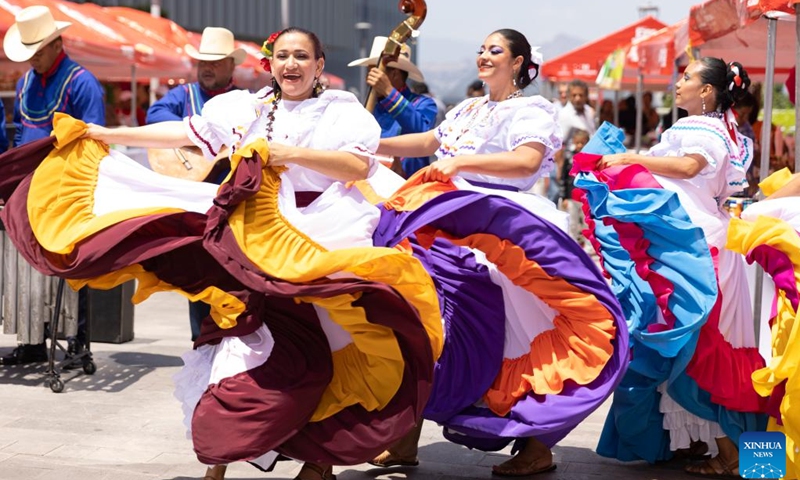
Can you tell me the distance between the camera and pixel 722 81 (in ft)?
17.3

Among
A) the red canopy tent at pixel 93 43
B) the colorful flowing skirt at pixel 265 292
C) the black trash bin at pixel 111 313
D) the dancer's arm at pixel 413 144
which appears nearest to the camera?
the colorful flowing skirt at pixel 265 292

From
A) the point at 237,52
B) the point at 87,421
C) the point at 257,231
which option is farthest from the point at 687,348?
the point at 237,52

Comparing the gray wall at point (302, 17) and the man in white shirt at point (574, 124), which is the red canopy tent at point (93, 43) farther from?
the gray wall at point (302, 17)

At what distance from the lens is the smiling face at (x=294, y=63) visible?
14.8 ft

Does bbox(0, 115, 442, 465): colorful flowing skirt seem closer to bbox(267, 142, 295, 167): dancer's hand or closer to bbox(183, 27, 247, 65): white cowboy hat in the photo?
bbox(267, 142, 295, 167): dancer's hand

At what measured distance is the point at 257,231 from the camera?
13.4 ft

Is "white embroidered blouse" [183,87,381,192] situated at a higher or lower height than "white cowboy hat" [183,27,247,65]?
lower

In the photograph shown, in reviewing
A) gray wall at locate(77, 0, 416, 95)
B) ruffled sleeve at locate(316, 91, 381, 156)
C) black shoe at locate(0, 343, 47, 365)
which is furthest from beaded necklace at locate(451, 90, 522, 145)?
gray wall at locate(77, 0, 416, 95)

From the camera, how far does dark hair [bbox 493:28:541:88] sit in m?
4.91

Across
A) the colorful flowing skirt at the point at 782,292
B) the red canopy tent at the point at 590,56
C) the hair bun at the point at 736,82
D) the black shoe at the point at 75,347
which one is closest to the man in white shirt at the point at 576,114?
the red canopy tent at the point at 590,56

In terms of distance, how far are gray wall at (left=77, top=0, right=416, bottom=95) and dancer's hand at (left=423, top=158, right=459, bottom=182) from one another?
1292 inches

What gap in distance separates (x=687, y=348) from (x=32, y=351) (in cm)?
425

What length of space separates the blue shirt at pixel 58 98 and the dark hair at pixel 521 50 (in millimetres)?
3141

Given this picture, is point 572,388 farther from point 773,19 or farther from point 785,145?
point 785,145
